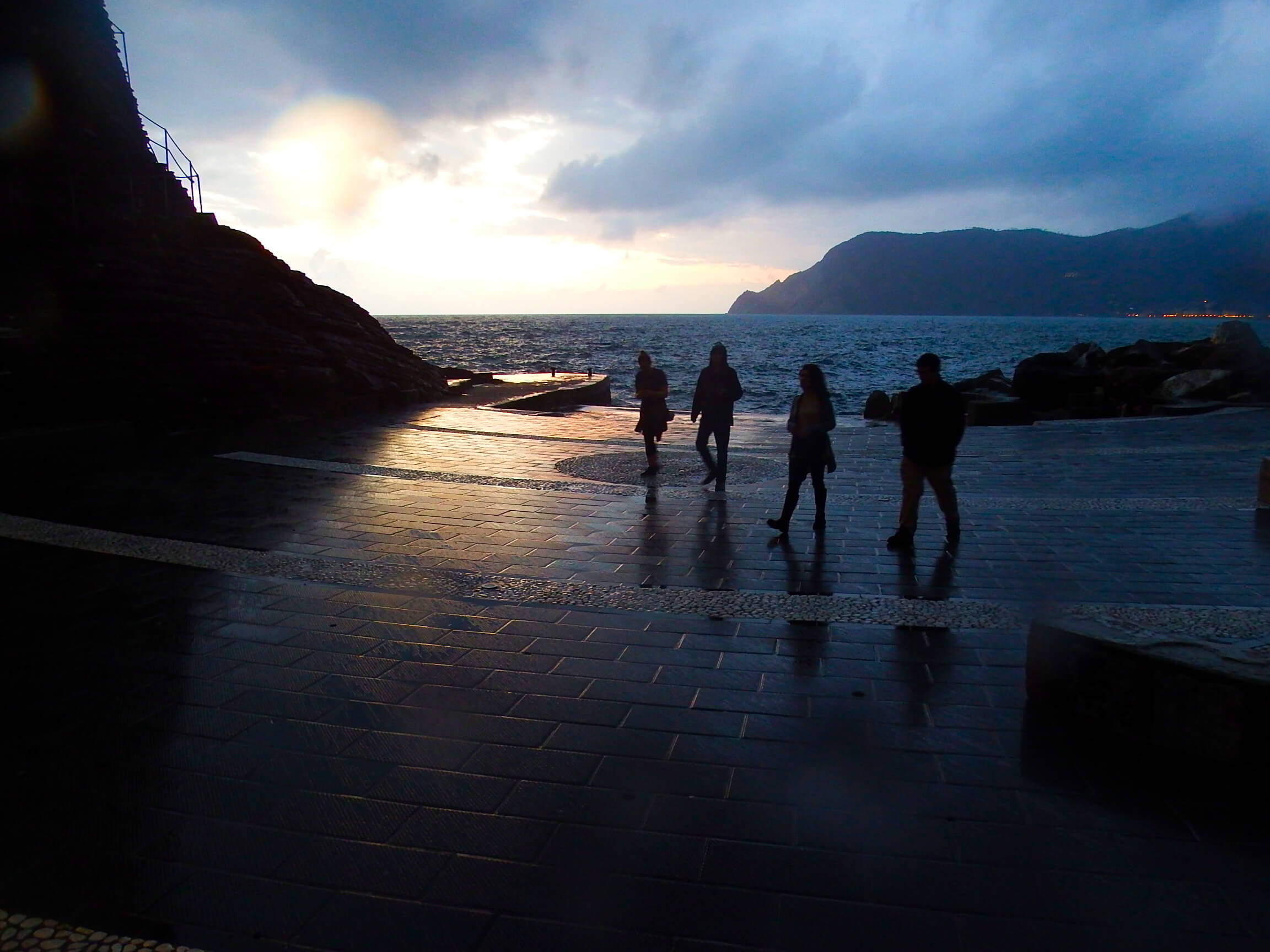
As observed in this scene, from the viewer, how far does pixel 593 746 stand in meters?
3.64

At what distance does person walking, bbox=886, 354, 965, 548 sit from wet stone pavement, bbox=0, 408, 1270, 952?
0.31 meters

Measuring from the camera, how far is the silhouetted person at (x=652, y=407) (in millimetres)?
10898

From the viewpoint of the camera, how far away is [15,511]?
8.00 meters

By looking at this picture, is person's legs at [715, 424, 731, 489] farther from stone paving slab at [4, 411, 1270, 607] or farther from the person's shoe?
the person's shoe

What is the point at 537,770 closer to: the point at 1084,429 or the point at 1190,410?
the point at 1084,429

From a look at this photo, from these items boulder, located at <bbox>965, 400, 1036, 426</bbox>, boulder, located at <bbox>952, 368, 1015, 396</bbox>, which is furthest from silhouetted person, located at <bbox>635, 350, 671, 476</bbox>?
boulder, located at <bbox>952, 368, 1015, 396</bbox>

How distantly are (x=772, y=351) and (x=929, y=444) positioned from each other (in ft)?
237

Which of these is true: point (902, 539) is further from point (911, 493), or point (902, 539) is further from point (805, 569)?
point (805, 569)

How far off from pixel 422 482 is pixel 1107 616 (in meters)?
7.15

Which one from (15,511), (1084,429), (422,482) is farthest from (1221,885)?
(1084,429)

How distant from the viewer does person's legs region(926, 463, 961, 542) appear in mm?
7105

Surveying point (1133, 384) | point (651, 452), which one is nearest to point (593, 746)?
point (651, 452)

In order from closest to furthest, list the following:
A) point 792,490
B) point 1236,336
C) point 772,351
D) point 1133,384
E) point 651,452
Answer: point 792,490 → point 651,452 → point 1133,384 → point 1236,336 → point 772,351

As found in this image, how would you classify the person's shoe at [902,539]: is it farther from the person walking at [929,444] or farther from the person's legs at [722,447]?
the person's legs at [722,447]
